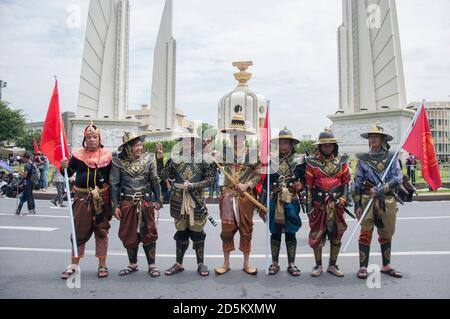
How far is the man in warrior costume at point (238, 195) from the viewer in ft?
15.1

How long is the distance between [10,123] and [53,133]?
41.9m

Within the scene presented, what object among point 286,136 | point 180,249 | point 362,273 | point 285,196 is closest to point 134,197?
point 180,249

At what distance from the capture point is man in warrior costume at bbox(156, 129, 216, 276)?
457 cm

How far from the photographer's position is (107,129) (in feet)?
68.7

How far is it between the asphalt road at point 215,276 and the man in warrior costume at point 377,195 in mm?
326

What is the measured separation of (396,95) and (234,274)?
15744 millimetres

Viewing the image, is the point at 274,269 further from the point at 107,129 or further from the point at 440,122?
the point at 440,122

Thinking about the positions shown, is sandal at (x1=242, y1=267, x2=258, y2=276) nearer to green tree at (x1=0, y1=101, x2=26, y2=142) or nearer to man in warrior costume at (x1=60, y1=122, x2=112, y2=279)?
man in warrior costume at (x1=60, y1=122, x2=112, y2=279)

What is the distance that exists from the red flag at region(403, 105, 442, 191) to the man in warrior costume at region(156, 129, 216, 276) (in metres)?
2.81

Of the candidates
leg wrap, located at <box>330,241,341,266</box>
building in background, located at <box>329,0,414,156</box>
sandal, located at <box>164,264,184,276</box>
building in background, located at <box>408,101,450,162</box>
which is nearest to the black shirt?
sandal, located at <box>164,264,184,276</box>

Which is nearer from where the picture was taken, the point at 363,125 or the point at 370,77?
the point at 363,125

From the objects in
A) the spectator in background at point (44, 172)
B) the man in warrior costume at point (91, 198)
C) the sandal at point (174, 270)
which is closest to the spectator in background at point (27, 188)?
the spectator in background at point (44, 172)

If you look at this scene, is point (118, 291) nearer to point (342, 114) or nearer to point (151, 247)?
point (151, 247)
